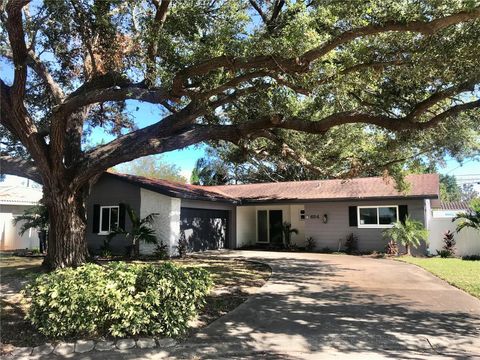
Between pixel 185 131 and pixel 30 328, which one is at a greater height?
pixel 185 131

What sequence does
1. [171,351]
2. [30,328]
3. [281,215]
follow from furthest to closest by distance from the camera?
1. [281,215]
2. [30,328]
3. [171,351]

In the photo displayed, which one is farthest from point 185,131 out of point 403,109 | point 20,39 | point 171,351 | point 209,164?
point 209,164

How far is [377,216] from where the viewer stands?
21531 millimetres

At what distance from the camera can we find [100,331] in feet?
21.6

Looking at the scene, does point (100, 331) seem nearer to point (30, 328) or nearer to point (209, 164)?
point (30, 328)

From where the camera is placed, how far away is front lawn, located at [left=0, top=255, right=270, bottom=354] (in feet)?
21.9

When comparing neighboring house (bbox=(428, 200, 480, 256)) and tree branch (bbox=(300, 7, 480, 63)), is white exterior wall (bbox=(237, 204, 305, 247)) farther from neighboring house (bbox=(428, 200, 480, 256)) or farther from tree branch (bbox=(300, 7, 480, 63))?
tree branch (bbox=(300, 7, 480, 63))

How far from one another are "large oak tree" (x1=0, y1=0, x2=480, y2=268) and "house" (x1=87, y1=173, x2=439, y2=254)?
19.9ft

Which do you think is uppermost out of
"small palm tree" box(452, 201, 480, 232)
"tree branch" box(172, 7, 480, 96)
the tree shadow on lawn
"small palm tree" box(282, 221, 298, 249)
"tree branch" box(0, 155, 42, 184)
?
"tree branch" box(172, 7, 480, 96)

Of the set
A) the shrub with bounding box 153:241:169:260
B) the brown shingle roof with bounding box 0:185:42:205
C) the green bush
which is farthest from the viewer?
the brown shingle roof with bounding box 0:185:42:205

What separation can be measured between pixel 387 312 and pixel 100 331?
207 inches

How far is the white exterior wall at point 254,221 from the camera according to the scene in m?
24.3

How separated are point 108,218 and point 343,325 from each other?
15303 millimetres

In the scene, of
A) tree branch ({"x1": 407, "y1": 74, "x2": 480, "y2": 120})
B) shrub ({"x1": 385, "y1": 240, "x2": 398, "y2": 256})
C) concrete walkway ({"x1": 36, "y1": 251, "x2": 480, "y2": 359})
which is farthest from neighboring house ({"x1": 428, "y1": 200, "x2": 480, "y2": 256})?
tree branch ({"x1": 407, "y1": 74, "x2": 480, "y2": 120})
